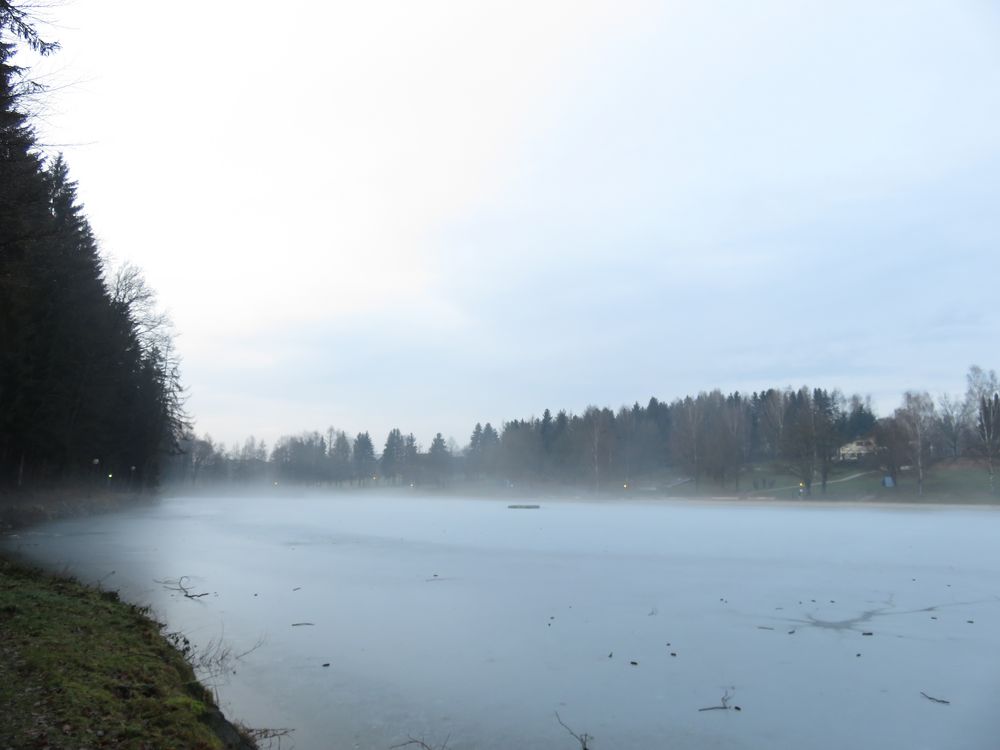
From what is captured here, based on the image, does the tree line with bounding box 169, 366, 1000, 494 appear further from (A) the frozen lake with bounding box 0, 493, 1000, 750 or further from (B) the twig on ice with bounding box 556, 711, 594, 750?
(B) the twig on ice with bounding box 556, 711, 594, 750

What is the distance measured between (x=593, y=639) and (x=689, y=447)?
69.0 m

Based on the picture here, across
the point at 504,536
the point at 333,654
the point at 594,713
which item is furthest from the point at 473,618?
the point at 504,536

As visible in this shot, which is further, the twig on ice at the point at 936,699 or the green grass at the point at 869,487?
the green grass at the point at 869,487

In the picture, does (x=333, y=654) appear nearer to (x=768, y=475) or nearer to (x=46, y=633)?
(x=46, y=633)

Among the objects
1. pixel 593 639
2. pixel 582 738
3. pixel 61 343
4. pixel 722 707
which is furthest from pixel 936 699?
pixel 61 343

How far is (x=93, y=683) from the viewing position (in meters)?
5.53

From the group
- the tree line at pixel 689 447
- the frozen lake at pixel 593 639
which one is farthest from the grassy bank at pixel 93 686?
the tree line at pixel 689 447

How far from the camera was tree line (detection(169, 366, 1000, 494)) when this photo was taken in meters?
61.3

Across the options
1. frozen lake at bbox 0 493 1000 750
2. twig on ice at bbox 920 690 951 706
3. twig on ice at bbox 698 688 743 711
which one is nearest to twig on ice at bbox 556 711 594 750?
frozen lake at bbox 0 493 1000 750

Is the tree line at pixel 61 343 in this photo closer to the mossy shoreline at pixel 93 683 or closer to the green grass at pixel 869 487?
the mossy shoreline at pixel 93 683

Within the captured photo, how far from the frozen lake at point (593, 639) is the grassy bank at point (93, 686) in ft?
2.56

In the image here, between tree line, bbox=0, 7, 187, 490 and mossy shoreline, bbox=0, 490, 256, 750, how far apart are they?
477 cm

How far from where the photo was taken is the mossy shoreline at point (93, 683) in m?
4.52

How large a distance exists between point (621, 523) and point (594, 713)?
27294 mm
